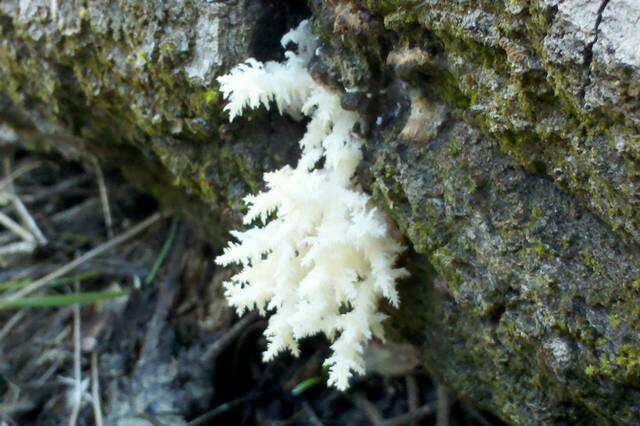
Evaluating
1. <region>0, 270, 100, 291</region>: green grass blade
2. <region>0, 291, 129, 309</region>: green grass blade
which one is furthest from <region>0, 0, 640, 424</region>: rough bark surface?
<region>0, 270, 100, 291</region>: green grass blade

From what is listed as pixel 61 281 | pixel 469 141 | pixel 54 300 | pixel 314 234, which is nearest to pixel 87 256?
pixel 61 281

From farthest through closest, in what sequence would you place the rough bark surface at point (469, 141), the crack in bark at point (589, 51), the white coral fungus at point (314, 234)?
1. the white coral fungus at point (314, 234)
2. the rough bark surface at point (469, 141)
3. the crack in bark at point (589, 51)

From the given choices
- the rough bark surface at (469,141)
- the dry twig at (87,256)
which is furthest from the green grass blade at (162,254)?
the rough bark surface at (469,141)

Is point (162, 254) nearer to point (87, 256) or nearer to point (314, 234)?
point (87, 256)

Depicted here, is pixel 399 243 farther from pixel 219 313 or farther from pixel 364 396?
pixel 219 313

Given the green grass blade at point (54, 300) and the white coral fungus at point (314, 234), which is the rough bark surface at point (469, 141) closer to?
the white coral fungus at point (314, 234)

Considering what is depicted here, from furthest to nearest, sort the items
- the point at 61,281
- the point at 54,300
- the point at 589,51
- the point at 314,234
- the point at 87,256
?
the point at 87,256 → the point at 61,281 → the point at 54,300 → the point at 314,234 → the point at 589,51

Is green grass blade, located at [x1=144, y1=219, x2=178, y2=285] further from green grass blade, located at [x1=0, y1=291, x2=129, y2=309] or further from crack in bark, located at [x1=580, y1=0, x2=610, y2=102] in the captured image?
crack in bark, located at [x1=580, y1=0, x2=610, y2=102]
